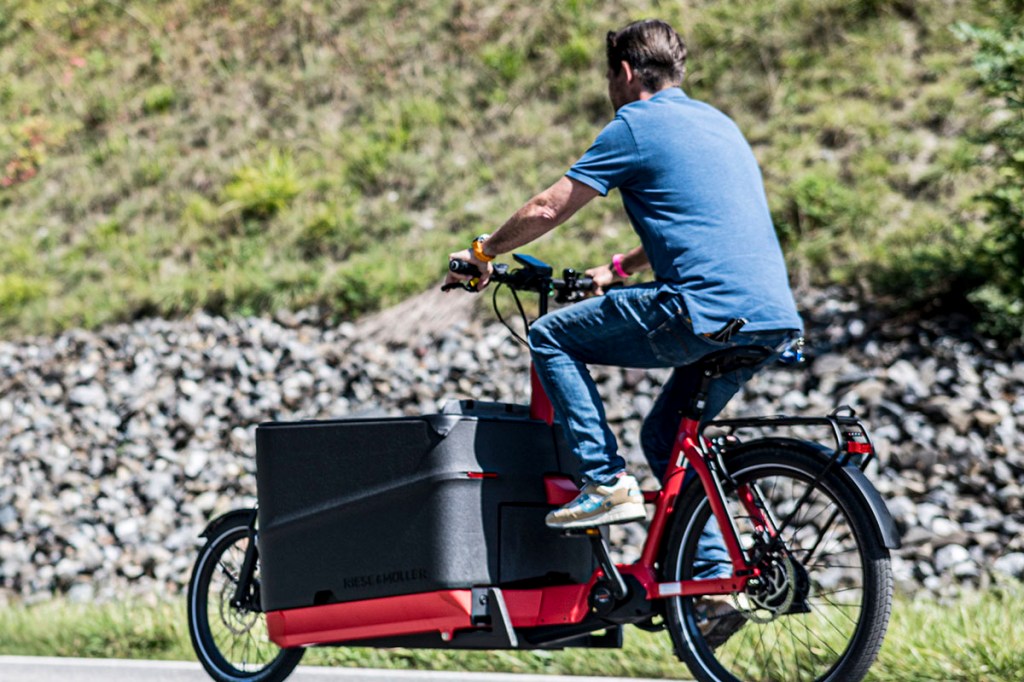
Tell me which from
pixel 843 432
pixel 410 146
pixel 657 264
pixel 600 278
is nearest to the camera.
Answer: pixel 843 432

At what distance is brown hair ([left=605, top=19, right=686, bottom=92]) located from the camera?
164 inches

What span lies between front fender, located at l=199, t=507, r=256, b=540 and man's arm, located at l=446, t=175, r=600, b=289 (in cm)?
159

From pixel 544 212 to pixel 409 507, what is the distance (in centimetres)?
111

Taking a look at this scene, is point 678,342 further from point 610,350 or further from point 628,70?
point 628,70

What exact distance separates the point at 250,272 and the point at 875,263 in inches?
220

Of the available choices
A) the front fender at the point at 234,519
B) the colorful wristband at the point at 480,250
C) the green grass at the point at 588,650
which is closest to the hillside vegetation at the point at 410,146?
the green grass at the point at 588,650

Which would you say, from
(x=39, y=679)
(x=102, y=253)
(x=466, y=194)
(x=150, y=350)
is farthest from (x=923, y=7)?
(x=39, y=679)

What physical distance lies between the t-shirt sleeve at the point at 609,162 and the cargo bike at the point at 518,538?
0.60 m

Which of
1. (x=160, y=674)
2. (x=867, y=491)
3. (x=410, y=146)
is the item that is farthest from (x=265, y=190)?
(x=867, y=491)

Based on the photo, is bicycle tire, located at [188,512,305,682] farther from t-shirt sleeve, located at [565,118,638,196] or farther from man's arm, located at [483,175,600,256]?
t-shirt sleeve, located at [565,118,638,196]

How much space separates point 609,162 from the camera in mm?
3938

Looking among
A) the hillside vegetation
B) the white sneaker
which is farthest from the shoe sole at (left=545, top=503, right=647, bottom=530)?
the hillside vegetation

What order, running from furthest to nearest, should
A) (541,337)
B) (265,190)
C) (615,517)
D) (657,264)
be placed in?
(265,190) < (541,337) < (657,264) < (615,517)

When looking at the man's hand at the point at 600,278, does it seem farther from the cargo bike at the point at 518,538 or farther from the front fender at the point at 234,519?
the front fender at the point at 234,519
